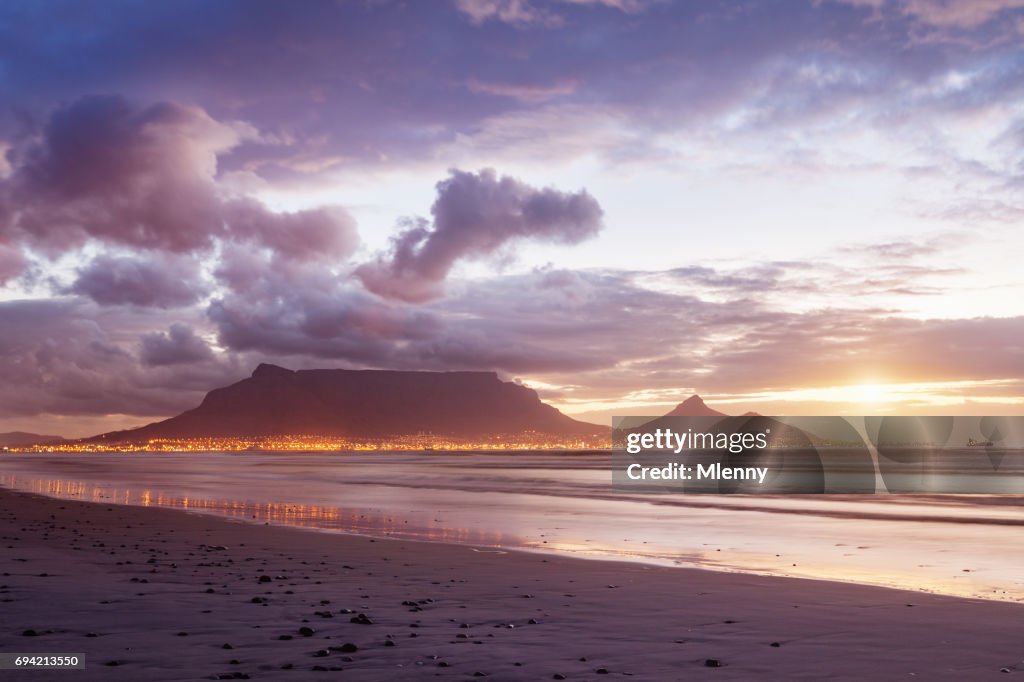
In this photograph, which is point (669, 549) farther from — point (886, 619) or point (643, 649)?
point (643, 649)

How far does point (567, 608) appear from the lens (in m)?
13.6

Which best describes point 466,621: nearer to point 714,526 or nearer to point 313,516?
point 714,526

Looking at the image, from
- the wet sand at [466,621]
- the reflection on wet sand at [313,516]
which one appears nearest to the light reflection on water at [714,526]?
the reflection on wet sand at [313,516]

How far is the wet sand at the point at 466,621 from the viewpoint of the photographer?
31.2 feet

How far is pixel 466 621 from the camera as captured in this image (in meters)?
12.3

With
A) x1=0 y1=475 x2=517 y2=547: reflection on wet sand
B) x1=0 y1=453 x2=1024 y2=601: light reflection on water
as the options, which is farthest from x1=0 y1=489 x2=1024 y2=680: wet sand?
x1=0 y1=475 x2=517 y2=547: reflection on wet sand

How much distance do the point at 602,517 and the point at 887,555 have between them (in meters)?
14.1

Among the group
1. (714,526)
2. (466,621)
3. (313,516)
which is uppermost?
(466,621)

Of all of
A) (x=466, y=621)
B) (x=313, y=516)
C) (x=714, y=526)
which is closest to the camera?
(x=466, y=621)

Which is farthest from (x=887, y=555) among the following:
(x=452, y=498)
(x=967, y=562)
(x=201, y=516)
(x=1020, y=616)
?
(x=452, y=498)

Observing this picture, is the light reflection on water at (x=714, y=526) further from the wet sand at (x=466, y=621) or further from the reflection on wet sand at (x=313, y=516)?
the wet sand at (x=466, y=621)

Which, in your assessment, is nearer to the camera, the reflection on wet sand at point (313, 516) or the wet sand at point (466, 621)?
the wet sand at point (466, 621)

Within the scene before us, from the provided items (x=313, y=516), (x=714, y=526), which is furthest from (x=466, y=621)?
(x=313, y=516)

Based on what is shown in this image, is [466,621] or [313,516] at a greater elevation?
[466,621]
